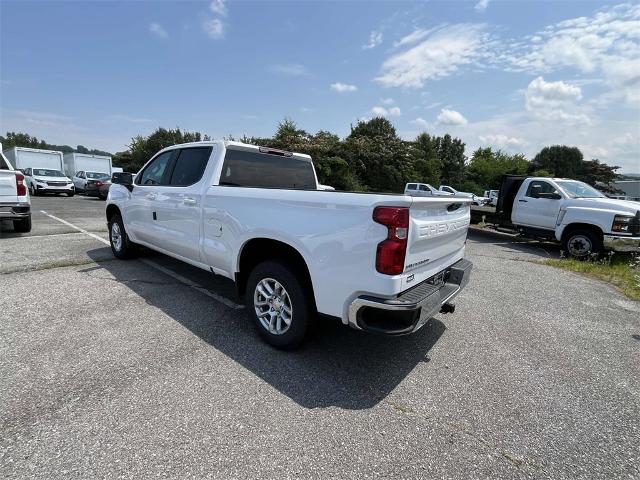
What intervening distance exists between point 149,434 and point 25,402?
1009 mm

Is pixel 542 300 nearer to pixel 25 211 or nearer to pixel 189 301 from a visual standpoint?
pixel 189 301

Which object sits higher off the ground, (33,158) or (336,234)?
(33,158)

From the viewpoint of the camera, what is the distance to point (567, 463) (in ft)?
6.93

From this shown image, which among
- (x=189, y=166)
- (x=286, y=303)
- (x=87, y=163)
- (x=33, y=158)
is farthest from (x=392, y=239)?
(x=87, y=163)

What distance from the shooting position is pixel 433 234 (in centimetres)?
285

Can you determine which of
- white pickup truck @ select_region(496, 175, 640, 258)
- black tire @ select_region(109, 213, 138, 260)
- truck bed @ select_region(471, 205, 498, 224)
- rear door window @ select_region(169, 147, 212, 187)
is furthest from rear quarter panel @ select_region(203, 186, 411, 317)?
truck bed @ select_region(471, 205, 498, 224)

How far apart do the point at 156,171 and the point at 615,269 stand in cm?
876

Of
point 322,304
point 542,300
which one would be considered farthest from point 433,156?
point 322,304

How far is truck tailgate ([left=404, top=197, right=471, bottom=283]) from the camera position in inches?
101

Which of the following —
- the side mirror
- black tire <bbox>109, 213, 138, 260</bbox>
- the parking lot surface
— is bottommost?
the parking lot surface

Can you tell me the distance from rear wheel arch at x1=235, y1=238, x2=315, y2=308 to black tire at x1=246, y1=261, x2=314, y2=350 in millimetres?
Answer: 50

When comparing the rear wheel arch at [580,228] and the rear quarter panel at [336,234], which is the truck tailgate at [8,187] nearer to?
the rear quarter panel at [336,234]

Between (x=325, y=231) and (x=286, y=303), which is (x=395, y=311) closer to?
(x=325, y=231)

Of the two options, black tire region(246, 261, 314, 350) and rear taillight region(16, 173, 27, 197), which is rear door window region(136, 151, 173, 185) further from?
rear taillight region(16, 173, 27, 197)
